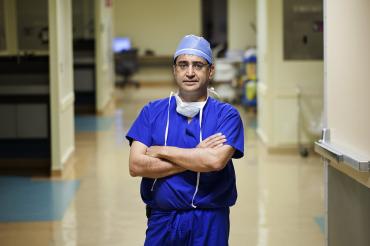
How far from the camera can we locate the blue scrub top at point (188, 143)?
10.8 feet

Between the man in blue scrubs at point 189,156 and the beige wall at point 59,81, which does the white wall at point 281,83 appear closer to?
the beige wall at point 59,81

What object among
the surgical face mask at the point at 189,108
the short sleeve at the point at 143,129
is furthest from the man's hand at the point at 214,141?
the short sleeve at the point at 143,129

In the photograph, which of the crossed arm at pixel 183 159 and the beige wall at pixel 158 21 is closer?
the crossed arm at pixel 183 159

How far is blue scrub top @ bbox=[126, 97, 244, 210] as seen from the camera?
3.28m

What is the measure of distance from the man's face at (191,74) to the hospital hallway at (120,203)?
8.62ft

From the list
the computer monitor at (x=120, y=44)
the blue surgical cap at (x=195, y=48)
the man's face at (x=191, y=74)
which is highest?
the computer monitor at (x=120, y=44)

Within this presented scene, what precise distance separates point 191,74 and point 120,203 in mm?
4018

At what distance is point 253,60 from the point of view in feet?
47.0

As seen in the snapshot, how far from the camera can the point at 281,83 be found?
9898 mm

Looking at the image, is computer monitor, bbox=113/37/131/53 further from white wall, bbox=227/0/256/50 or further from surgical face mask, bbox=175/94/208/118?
surgical face mask, bbox=175/94/208/118

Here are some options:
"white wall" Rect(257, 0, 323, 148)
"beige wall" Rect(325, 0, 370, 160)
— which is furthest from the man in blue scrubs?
"white wall" Rect(257, 0, 323, 148)

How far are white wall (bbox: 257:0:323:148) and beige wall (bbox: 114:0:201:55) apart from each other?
1210 cm

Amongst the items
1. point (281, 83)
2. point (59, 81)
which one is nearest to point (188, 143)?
point (59, 81)

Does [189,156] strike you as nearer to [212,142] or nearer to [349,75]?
[212,142]
